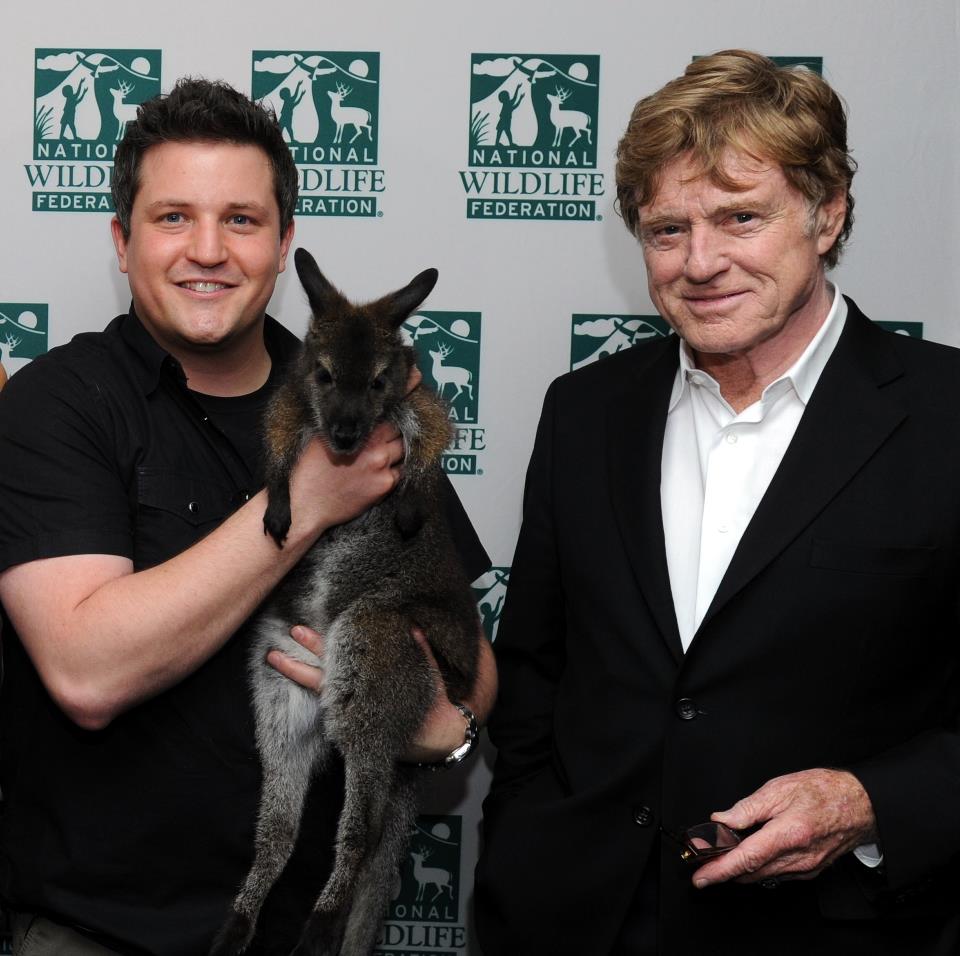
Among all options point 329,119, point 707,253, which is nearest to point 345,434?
point 707,253

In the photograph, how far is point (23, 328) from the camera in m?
3.96

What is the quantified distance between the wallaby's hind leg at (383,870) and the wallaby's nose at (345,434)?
3.20ft

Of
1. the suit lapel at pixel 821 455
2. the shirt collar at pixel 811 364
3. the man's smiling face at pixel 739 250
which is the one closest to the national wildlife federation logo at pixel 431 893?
the suit lapel at pixel 821 455

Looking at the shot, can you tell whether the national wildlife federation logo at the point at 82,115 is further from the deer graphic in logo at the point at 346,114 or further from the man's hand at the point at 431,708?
the man's hand at the point at 431,708

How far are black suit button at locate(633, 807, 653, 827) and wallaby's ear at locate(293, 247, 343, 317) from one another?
156 cm

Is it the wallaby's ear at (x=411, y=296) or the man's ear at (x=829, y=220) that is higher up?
the man's ear at (x=829, y=220)

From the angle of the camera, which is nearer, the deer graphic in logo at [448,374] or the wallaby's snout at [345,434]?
the wallaby's snout at [345,434]

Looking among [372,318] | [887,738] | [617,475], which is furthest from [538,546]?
[887,738]

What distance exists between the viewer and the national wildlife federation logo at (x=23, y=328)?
396cm

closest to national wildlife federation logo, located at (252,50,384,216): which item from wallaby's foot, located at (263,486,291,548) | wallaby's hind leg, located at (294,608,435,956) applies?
wallaby's foot, located at (263,486,291,548)

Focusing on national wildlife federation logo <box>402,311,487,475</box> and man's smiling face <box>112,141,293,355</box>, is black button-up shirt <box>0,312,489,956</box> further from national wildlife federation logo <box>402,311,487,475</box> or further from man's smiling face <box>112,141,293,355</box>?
national wildlife federation logo <box>402,311,487,475</box>

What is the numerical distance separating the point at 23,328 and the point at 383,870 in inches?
94.5

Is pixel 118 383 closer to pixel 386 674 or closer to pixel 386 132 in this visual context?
pixel 386 674

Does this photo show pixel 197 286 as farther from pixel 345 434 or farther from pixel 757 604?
pixel 757 604
